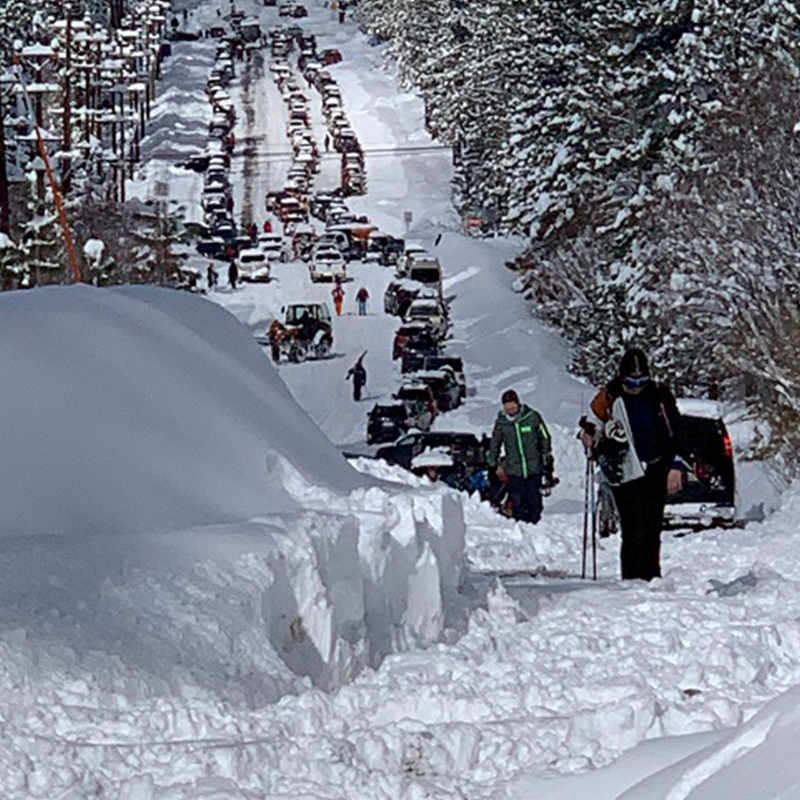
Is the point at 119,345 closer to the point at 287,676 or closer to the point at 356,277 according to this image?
the point at 287,676

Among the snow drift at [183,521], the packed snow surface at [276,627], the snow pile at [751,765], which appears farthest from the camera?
the snow drift at [183,521]

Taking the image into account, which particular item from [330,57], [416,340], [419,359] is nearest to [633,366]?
[419,359]

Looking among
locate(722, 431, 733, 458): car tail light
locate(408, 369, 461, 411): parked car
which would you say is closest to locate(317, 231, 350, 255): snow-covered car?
locate(408, 369, 461, 411): parked car

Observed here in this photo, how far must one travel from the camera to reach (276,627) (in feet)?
26.1

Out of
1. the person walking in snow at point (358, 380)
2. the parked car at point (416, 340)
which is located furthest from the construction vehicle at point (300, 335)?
the person walking in snow at point (358, 380)

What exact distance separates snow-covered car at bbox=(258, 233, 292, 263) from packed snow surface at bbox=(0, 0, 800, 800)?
6488 centimetres

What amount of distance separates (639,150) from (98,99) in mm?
53364

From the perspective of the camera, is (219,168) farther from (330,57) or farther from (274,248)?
(330,57)

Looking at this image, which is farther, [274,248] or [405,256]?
[274,248]

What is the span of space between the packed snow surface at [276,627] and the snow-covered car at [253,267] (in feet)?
198

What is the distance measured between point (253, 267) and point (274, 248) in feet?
17.6

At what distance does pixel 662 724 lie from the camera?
7207 mm

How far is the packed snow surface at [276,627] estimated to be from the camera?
6.39m

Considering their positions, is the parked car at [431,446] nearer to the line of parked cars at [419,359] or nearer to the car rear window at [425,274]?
the line of parked cars at [419,359]
